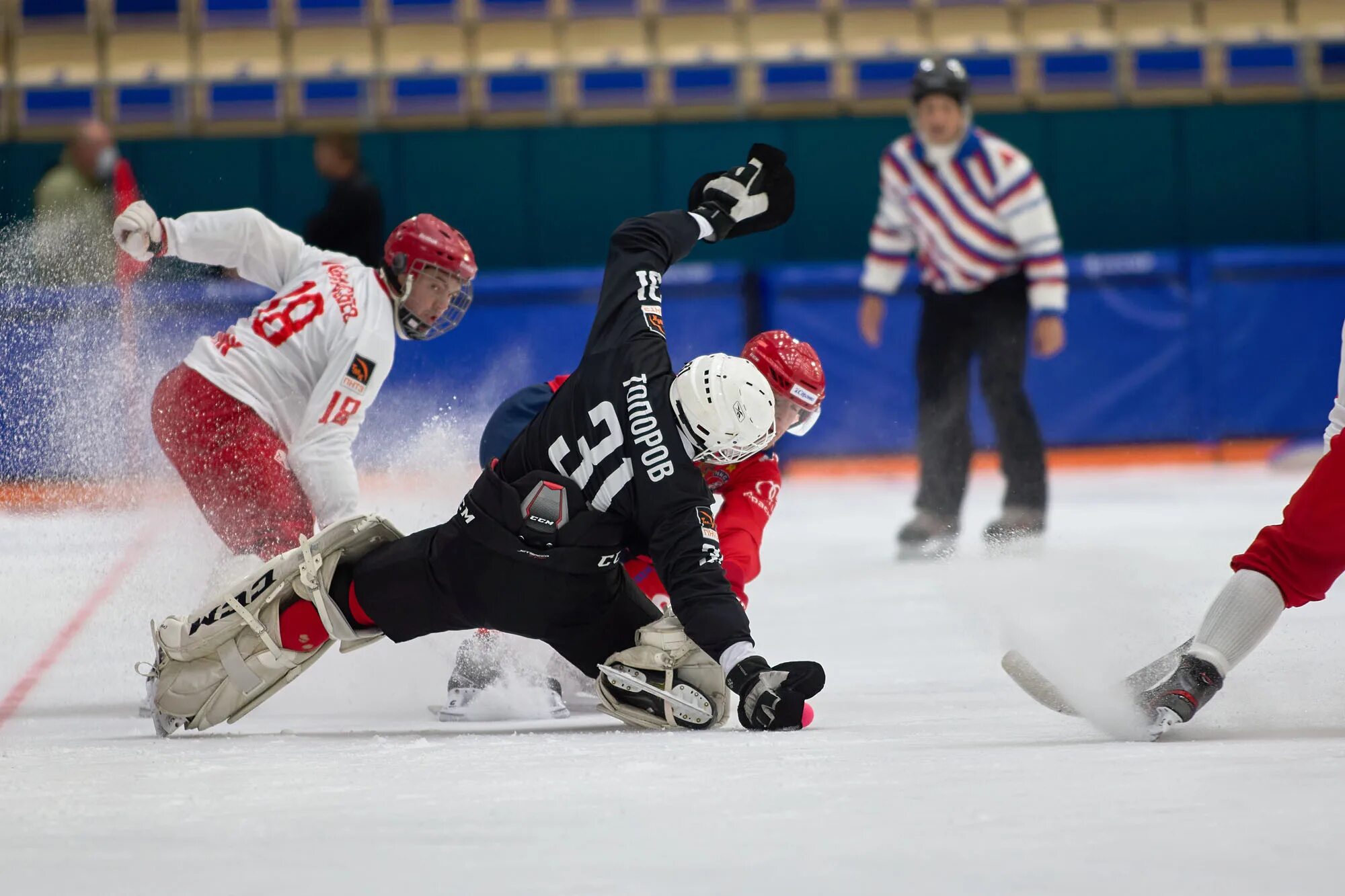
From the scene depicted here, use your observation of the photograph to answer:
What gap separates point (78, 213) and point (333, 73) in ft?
11.8

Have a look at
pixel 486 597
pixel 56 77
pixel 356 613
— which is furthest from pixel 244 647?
pixel 56 77

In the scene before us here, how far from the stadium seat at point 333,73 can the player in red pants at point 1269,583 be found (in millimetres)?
8355

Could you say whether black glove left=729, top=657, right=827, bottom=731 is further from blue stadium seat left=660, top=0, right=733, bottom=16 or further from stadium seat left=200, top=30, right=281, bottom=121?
blue stadium seat left=660, top=0, right=733, bottom=16

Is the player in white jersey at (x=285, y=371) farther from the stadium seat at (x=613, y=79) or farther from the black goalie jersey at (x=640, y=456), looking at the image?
the stadium seat at (x=613, y=79)

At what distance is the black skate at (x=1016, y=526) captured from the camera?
6098 millimetres

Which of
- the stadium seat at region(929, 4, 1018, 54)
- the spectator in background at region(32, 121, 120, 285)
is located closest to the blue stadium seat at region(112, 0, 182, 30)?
the spectator in background at region(32, 121, 120, 285)

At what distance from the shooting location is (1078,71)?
10539 mm

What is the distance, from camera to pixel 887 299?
29.3 feet

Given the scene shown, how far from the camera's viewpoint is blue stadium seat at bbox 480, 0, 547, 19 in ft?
35.1

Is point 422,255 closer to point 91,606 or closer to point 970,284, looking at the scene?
point 91,606

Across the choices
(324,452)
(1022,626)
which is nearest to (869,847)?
(1022,626)

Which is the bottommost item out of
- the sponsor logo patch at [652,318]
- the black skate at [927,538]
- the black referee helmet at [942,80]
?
the black skate at [927,538]

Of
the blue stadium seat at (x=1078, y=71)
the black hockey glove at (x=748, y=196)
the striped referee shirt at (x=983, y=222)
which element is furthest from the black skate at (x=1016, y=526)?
the blue stadium seat at (x=1078, y=71)

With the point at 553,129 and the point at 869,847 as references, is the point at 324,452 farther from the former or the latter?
the point at 553,129
